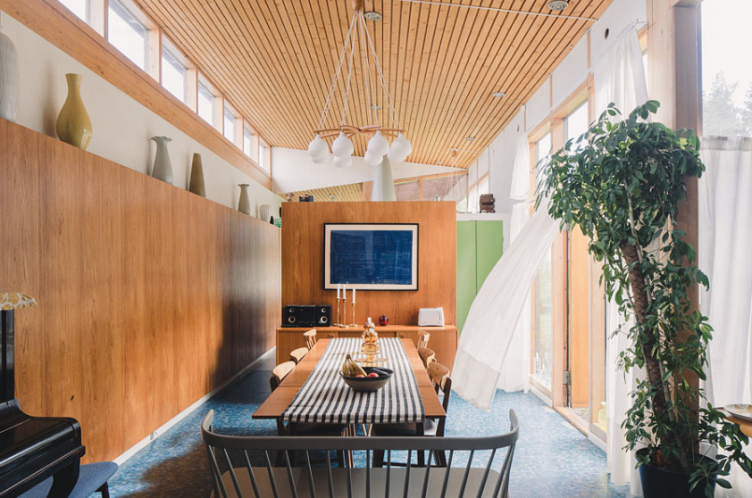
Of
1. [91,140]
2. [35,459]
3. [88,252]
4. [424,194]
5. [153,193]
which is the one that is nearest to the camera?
[35,459]

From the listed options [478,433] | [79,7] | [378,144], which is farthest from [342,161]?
[478,433]

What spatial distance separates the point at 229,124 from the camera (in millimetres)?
6957

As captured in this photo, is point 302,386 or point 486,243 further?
point 486,243

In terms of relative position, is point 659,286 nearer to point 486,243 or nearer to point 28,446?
point 28,446

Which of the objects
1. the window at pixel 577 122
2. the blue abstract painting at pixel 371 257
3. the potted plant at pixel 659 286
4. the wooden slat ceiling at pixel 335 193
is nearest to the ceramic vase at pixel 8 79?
the potted plant at pixel 659 286

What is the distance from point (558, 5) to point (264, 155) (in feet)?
20.4

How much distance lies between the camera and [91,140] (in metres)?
3.39

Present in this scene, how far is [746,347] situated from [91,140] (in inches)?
161

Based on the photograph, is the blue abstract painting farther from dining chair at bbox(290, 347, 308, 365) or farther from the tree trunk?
the tree trunk

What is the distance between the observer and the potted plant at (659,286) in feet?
7.82

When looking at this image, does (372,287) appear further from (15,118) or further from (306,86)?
(15,118)

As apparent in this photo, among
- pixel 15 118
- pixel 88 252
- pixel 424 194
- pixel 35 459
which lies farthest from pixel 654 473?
pixel 424 194

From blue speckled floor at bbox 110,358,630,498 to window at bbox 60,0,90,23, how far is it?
3083 millimetres

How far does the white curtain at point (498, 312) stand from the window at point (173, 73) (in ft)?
11.8
